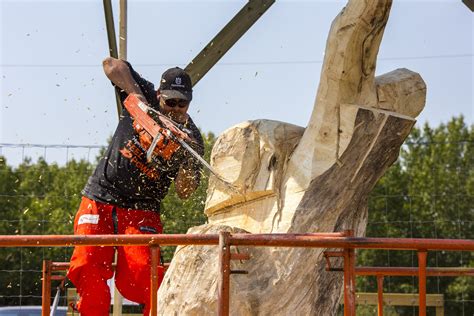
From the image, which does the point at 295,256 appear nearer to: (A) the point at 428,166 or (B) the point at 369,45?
(B) the point at 369,45

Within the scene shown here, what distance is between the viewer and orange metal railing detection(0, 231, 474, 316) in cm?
400

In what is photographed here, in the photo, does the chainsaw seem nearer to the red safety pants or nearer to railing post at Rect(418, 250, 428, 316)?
the red safety pants

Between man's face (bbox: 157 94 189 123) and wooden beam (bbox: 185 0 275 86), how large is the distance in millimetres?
1106

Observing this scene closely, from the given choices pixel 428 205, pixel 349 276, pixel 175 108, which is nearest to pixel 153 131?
pixel 175 108

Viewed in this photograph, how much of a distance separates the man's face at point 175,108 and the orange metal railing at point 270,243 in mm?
1409

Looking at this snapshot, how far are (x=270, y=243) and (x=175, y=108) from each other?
5.44 ft

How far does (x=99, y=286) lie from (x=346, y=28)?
1933 millimetres

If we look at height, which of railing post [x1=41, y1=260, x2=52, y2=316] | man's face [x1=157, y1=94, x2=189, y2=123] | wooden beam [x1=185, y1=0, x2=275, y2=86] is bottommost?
railing post [x1=41, y1=260, x2=52, y2=316]

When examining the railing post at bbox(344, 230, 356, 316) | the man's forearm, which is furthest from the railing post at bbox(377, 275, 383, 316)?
the man's forearm

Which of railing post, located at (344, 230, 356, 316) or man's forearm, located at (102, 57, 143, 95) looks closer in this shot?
railing post, located at (344, 230, 356, 316)

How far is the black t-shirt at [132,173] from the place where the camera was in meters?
5.43

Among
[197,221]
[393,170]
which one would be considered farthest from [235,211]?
[393,170]

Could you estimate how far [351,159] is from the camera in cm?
550

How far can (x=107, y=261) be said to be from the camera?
534 cm
